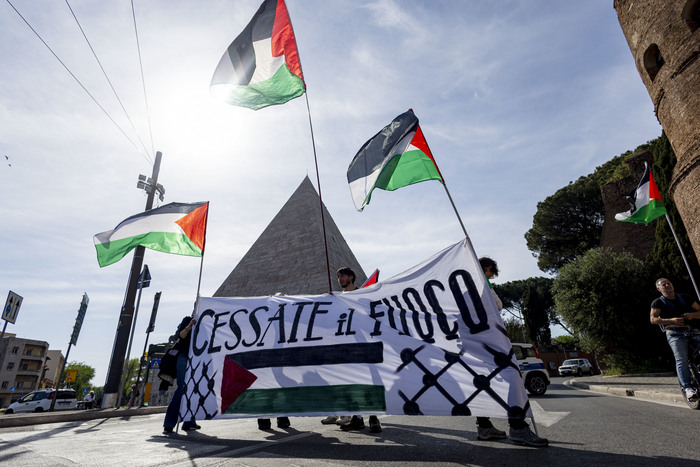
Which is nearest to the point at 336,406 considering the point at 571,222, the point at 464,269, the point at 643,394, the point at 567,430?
the point at 464,269

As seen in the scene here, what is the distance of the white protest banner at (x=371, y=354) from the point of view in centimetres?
286

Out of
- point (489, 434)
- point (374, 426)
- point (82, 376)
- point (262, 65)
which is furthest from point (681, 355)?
point (82, 376)

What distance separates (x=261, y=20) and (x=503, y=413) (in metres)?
6.69

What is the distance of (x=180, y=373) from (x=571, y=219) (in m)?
34.0

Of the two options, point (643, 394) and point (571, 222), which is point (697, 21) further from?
point (571, 222)

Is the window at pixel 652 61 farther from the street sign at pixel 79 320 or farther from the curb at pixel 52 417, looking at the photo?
the street sign at pixel 79 320

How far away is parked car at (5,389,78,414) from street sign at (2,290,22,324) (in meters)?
11.8

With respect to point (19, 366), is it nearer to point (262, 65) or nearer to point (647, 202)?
point (262, 65)

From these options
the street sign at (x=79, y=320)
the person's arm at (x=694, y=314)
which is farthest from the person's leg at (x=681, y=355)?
the street sign at (x=79, y=320)

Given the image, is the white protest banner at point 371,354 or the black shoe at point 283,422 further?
the black shoe at point 283,422

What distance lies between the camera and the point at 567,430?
3314mm

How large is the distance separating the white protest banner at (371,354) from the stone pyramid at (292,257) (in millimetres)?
11295

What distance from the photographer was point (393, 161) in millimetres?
4445

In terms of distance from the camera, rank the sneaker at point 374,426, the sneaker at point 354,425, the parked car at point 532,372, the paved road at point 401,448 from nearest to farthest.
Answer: the paved road at point 401,448 < the sneaker at point 374,426 < the sneaker at point 354,425 < the parked car at point 532,372
